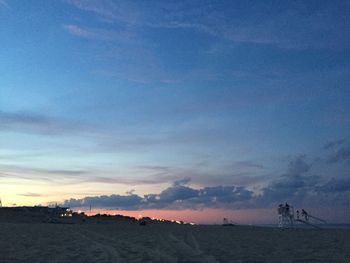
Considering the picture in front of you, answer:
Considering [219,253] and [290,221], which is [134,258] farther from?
[290,221]

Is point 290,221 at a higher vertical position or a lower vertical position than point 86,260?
higher

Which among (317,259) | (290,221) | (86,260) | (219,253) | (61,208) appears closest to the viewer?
(317,259)

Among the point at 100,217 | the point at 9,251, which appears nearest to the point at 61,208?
the point at 100,217

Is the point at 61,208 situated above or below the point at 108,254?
above

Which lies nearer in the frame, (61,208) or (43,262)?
(43,262)

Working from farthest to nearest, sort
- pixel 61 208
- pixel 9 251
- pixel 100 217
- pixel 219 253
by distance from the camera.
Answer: pixel 61 208, pixel 100 217, pixel 9 251, pixel 219 253

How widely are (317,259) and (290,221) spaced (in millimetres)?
37399

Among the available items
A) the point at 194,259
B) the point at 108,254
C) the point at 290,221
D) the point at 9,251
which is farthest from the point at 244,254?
the point at 290,221

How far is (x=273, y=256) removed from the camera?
53.7 feet

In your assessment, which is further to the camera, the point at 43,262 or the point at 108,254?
the point at 108,254

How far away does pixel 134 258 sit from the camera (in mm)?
15930

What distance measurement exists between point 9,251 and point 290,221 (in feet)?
123

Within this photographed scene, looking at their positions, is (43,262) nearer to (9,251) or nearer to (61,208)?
(9,251)

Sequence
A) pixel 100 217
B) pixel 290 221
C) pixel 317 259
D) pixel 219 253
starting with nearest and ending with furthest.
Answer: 1. pixel 317 259
2. pixel 219 253
3. pixel 290 221
4. pixel 100 217
